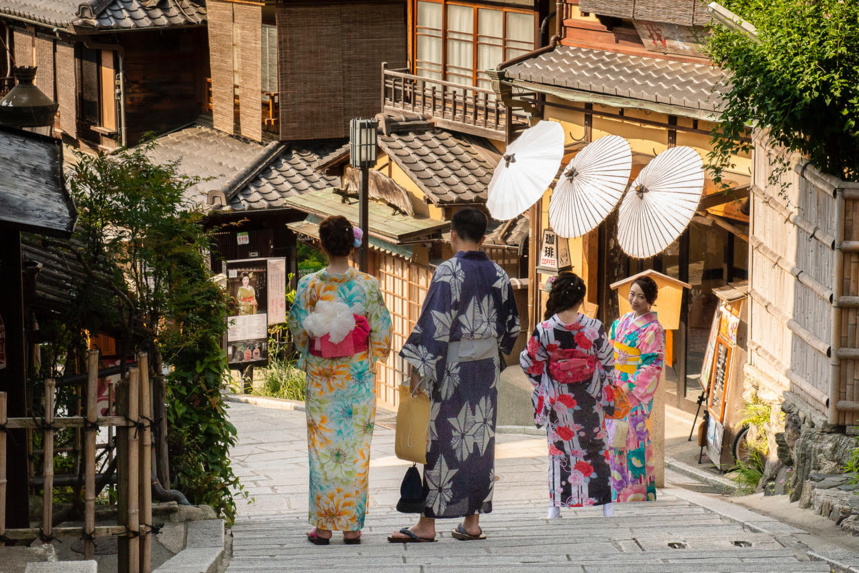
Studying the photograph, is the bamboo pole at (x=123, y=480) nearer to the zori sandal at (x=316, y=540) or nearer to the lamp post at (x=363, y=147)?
the zori sandal at (x=316, y=540)

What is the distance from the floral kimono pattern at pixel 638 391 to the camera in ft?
27.8

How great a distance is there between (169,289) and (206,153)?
1629 cm

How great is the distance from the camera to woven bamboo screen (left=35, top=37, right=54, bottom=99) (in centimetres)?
2648

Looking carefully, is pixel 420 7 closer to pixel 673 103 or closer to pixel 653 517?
pixel 673 103

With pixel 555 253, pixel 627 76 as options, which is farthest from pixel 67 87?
pixel 627 76

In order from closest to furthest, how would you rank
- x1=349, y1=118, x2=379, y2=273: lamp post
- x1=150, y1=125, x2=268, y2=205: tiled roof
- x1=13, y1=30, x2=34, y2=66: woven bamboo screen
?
x1=349, y1=118, x2=379, y2=273: lamp post → x1=150, y1=125, x2=268, y2=205: tiled roof → x1=13, y1=30, x2=34, y2=66: woven bamboo screen

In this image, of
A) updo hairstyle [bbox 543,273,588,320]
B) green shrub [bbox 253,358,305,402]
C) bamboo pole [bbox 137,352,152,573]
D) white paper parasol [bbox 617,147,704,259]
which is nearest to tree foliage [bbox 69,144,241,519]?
bamboo pole [bbox 137,352,152,573]

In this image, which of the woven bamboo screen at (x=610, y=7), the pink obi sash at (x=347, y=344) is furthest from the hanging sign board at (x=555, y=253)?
the pink obi sash at (x=347, y=344)

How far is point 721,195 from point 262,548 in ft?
22.9

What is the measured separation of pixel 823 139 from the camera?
7.72 meters

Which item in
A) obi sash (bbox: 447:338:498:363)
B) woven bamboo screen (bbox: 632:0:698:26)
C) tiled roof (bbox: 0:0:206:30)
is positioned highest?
woven bamboo screen (bbox: 632:0:698:26)

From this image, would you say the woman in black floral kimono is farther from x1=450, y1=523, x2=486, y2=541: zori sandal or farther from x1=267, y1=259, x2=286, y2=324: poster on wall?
x1=267, y1=259, x2=286, y2=324: poster on wall

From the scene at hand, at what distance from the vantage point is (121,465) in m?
5.61

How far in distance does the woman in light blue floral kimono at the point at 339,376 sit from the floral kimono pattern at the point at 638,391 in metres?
2.29
